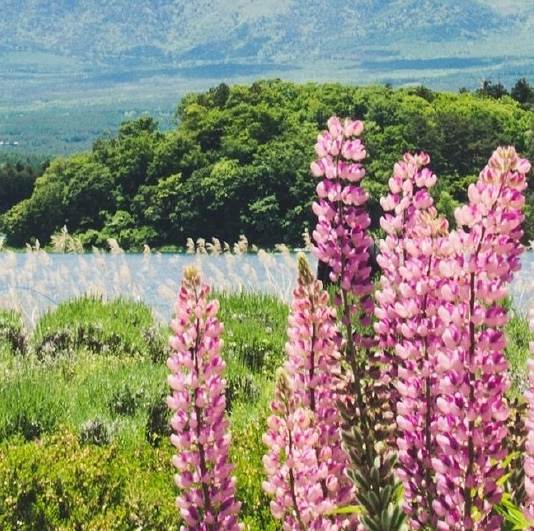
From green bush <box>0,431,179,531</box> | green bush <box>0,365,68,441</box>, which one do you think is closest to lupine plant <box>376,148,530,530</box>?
green bush <box>0,431,179,531</box>

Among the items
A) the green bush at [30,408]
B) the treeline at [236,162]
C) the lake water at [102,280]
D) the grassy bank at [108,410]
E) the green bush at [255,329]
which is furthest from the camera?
the treeline at [236,162]

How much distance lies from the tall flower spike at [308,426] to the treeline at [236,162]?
222ft

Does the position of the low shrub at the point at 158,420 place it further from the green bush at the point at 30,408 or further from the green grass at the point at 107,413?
the green bush at the point at 30,408

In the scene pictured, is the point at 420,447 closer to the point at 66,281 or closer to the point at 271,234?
the point at 66,281

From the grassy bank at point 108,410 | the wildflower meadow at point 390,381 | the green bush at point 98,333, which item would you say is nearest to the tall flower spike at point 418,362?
the wildflower meadow at point 390,381

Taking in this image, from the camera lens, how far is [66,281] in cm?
1163

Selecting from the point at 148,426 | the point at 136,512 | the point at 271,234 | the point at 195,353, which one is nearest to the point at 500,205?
the point at 195,353

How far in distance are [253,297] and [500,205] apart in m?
9.02

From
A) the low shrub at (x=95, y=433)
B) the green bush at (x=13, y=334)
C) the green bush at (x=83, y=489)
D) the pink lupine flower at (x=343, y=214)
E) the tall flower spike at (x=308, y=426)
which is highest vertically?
the pink lupine flower at (x=343, y=214)

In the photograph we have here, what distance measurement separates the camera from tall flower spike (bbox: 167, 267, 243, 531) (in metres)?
2.26

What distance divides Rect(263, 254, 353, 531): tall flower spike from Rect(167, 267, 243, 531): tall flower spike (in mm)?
107

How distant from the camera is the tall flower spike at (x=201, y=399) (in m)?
2.26

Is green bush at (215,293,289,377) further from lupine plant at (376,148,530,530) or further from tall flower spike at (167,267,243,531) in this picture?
lupine plant at (376,148,530,530)

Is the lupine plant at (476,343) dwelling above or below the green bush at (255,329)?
above
